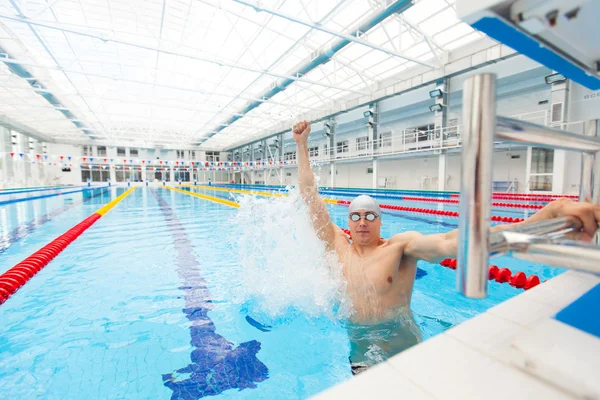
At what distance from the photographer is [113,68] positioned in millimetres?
12805

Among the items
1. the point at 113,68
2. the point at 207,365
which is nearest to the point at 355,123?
the point at 113,68

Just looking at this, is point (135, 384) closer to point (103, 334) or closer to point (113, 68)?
point (103, 334)

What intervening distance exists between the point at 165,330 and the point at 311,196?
5.18 feet

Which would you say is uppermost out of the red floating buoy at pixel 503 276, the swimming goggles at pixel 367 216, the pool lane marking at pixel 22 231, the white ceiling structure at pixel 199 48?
the white ceiling structure at pixel 199 48

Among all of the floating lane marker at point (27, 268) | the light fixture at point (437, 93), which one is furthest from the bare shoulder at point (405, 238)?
the light fixture at point (437, 93)

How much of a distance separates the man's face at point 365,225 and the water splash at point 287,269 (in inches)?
11.9

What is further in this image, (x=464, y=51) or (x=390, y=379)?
(x=464, y=51)

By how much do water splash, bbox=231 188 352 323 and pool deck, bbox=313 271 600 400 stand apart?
56.1 inches

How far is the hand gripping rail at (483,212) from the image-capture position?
0.54m

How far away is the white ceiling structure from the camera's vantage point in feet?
28.9

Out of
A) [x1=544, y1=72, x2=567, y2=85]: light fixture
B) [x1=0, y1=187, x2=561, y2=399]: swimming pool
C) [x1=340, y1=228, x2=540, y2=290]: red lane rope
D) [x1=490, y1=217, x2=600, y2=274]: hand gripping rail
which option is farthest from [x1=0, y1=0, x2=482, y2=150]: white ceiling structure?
[x1=490, y1=217, x2=600, y2=274]: hand gripping rail

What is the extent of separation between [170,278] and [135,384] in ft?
5.95

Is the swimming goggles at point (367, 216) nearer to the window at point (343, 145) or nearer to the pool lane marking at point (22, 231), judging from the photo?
the pool lane marking at point (22, 231)

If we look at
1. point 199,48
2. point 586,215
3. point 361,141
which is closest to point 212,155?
point 361,141
